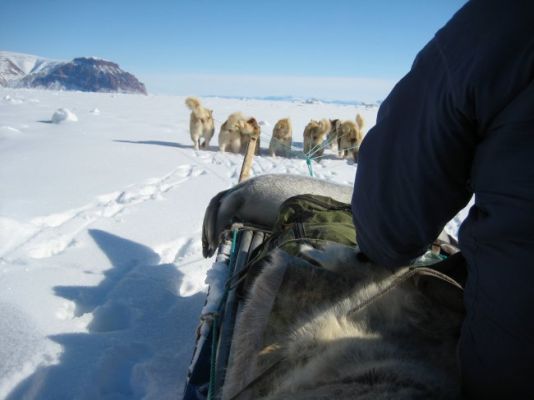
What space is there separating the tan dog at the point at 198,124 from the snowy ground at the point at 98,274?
2.59 meters

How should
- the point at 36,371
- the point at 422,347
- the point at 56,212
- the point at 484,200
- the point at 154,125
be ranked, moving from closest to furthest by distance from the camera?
the point at 484,200 → the point at 422,347 → the point at 36,371 → the point at 56,212 → the point at 154,125

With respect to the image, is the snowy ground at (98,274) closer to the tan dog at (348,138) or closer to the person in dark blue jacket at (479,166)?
the person in dark blue jacket at (479,166)

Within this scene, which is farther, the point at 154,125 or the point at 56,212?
the point at 154,125

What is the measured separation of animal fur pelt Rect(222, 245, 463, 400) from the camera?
795 millimetres

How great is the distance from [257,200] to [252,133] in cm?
633

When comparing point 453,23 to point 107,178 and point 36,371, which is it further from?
point 107,178

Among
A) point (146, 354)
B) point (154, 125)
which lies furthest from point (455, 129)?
point (154, 125)

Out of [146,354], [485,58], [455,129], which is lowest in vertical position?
[146,354]

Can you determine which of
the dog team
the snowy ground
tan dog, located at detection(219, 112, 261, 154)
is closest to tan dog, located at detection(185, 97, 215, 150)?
the dog team

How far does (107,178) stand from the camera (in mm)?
4664

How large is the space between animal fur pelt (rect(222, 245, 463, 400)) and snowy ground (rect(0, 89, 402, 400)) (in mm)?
738

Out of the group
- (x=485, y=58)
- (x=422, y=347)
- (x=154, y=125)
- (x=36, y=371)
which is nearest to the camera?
(x=485, y=58)

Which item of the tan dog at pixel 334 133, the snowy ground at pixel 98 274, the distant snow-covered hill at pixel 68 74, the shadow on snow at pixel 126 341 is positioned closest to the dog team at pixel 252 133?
Result: the tan dog at pixel 334 133

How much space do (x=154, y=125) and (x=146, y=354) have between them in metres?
10.2
